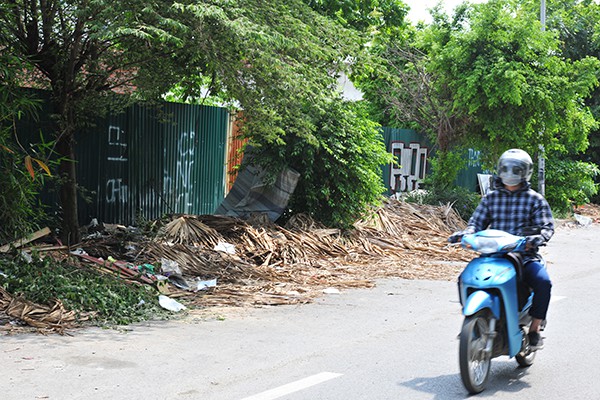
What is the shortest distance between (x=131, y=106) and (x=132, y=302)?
5.25m

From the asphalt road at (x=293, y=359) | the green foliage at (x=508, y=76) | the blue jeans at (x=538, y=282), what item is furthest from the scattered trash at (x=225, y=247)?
the green foliage at (x=508, y=76)

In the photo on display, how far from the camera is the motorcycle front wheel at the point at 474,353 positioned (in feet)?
18.6

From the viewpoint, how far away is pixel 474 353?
586cm

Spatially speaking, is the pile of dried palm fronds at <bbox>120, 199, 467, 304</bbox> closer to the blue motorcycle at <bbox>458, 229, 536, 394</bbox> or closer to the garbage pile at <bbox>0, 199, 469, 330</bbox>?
the garbage pile at <bbox>0, 199, 469, 330</bbox>

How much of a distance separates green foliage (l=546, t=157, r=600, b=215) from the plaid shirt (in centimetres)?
1784

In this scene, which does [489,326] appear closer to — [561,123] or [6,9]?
[6,9]

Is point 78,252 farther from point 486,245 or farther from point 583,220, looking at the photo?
point 583,220

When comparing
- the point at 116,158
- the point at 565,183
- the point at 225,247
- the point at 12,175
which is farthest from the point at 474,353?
the point at 565,183

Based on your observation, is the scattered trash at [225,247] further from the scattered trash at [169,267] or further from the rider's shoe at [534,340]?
the rider's shoe at [534,340]

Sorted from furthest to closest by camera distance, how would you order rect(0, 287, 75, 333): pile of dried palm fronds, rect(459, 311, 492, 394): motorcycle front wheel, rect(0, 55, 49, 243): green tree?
rect(0, 55, 49, 243): green tree, rect(0, 287, 75, 333): pile of dried palm fronds, rect(459, 311, 492, 394): motorcycle front wheel

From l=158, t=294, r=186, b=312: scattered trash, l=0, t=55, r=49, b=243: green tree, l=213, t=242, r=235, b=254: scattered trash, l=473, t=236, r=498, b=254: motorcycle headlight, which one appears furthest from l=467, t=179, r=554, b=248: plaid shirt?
l=213, t=242, r=235, b=254: scattered trash

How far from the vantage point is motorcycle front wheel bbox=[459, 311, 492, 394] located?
568 cm

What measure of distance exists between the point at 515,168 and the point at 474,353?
155 centimetres

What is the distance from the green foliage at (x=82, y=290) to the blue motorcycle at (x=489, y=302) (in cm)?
362
